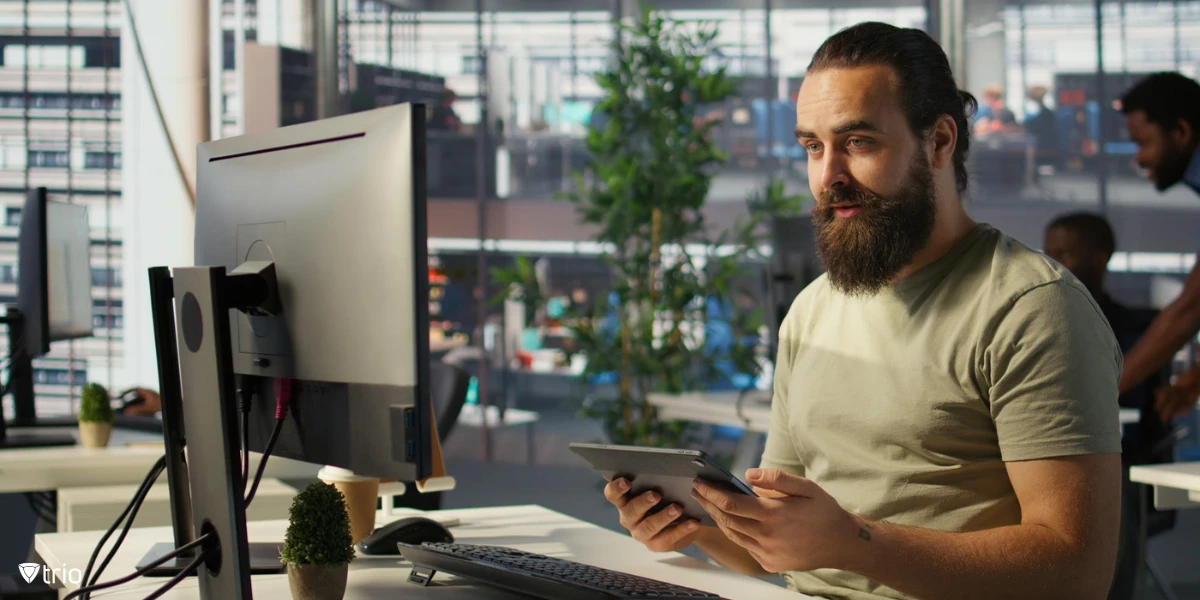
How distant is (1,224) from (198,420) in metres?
4.88

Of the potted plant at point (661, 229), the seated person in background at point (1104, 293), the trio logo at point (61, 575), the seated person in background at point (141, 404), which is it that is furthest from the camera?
the potted plant at point (661, 229)

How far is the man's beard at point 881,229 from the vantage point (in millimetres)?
1674

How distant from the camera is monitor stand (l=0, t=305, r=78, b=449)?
125 inches

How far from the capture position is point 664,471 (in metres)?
1.38

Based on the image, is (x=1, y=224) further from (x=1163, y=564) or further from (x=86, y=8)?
(x=1163, y=564)

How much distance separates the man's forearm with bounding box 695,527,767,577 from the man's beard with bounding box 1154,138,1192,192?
2.72m

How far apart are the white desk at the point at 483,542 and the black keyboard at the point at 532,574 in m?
0.03

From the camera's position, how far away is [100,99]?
Answer: 5473mm

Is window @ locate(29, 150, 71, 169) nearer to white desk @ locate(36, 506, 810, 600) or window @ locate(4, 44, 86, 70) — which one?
window @ locate(4, 44, 86, 70)

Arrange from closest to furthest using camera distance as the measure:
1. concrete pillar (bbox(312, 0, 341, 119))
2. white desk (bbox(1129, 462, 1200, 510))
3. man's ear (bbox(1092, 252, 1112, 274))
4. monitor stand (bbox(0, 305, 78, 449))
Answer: white desk (bbox(1129, 462, 1200, 510))
monitor stand (bbox(0, 305, 78, 449))
man's ear (bbox(1092, 252, 1112, 274))
concrete pillar (bbox(312, 0, 341, 119))

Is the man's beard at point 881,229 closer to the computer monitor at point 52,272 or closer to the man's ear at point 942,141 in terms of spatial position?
the man's ear at point 942,141

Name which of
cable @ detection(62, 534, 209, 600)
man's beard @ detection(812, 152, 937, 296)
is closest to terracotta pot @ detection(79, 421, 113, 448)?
cable @ detection(62, 534, 209, 600)

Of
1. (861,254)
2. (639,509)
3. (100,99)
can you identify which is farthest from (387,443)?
(100,99)

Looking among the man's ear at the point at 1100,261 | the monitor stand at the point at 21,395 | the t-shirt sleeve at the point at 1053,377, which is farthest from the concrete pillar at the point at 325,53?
the t-shirt sleeve at the point at 1053,377
